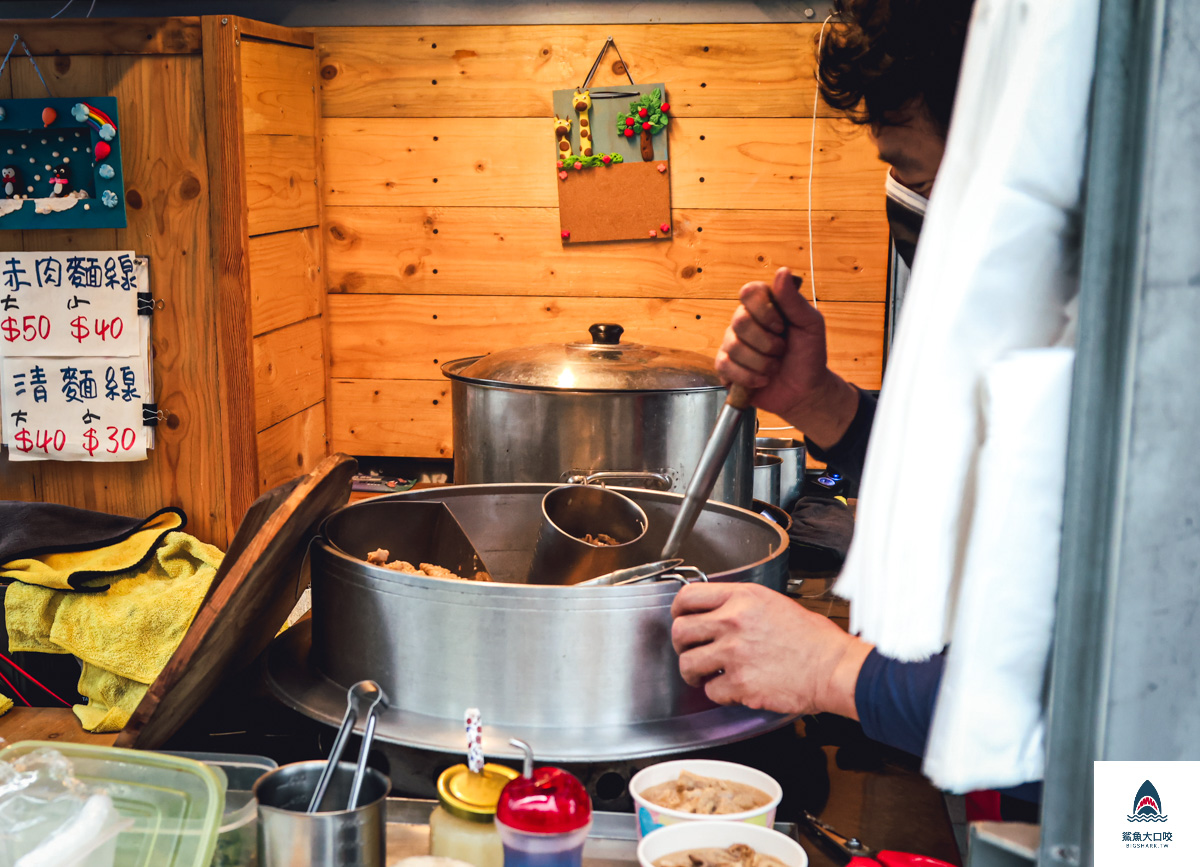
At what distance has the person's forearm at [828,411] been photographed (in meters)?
1.39

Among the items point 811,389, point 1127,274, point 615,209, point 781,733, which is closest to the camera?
point 1127,274

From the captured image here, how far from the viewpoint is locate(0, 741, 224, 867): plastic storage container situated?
0.84 m

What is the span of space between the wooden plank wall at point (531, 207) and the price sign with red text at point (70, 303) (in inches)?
30.5

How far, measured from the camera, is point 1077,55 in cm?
47

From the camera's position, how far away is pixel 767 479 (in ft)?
7.72

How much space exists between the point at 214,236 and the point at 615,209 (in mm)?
1146

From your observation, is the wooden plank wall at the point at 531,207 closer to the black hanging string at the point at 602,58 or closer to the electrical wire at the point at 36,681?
the black hanging string at the point at 602,58

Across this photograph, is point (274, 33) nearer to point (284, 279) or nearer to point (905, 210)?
point (284, 279)

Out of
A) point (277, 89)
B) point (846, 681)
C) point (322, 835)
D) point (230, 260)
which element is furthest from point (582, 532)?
point (277, 89)

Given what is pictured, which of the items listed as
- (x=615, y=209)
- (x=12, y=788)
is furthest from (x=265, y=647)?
(x=615, y=209)

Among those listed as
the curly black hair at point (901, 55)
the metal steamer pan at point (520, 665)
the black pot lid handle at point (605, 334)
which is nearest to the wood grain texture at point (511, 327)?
the black pot lid handle at point (605, 334)

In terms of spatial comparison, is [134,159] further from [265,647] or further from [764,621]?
[764,621]

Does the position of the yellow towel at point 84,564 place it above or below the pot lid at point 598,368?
below

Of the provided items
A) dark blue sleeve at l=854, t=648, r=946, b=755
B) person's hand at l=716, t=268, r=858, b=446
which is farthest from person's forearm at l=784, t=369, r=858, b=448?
dark blue sleeve at l=854, t=648, r=946, b=755
